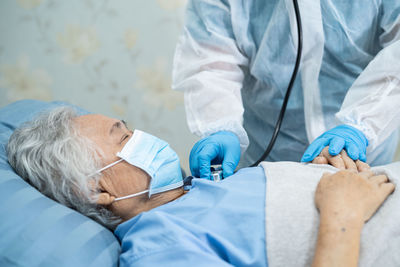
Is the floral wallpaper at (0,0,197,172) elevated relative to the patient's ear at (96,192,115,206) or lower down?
elevated

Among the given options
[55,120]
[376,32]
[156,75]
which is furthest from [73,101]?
[376,32]

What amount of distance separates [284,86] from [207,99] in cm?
26

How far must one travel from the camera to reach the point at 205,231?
0.81 m

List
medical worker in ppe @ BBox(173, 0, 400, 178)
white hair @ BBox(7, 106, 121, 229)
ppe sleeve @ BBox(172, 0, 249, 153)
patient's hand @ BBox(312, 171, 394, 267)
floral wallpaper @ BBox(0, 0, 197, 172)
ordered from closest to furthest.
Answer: patient's hand @ BBox(312, 171, 394, 267) → white hair @ BBox(7, 106, 121, 229) → medical worker in ppe @ BBox(173, 0, 400, 178) → ppe sleeve @ BBox(172, 0, 249, 153) → floral wallpaper @ BBox(0, 0, 197, 172)

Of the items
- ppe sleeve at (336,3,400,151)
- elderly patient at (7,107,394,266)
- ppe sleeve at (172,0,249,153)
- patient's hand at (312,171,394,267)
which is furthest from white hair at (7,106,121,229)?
ppe sleeve at (336,3,400,151)

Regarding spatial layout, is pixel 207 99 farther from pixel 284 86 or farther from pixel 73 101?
pixel 73 101

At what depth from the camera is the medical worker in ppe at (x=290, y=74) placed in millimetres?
1028

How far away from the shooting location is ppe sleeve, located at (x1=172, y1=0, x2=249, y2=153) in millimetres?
1149

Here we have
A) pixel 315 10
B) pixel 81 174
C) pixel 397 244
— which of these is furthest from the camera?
pixel 315 10

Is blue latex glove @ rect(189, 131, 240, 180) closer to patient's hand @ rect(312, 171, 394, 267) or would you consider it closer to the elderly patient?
the elderly patient

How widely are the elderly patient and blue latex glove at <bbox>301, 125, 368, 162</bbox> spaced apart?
0.03m

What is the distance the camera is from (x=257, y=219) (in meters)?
0.82

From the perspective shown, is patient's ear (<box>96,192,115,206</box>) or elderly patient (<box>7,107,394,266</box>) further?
patient's ear (<box>96,192,115,206</box>)

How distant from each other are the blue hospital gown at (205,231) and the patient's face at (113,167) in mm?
97
